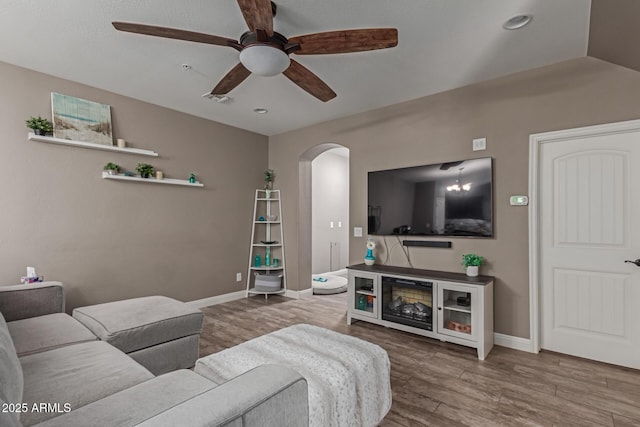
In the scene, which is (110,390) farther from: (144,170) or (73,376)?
(144,170)

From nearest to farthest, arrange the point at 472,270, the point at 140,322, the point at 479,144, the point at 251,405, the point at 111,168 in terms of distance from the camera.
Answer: the point at 251,405, the point at 140,322, the point at 472,270, the point at 479,144, the point at 111,168

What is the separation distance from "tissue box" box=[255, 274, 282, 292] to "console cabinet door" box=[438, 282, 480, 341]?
8.54 ft

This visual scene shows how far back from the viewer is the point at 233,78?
8.08 feet

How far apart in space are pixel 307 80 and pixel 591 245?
9.43ft

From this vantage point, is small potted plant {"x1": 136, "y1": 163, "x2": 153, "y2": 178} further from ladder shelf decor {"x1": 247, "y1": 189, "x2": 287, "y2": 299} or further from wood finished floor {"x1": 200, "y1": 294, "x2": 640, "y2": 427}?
wood finished floor {"x1": 200, "y1": 294, "x2": 640, "y2": 427}

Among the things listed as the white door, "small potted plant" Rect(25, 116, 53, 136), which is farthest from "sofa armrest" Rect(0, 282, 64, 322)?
the white door

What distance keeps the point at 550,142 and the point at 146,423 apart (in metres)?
3.60

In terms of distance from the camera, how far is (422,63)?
285 centimetres

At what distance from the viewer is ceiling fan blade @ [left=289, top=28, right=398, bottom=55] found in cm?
182

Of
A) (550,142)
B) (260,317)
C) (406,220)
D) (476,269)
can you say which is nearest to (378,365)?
(476,269)

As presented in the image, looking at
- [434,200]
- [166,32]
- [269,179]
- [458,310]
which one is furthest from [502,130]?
[269,179]

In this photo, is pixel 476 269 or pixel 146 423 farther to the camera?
pixel 476 269

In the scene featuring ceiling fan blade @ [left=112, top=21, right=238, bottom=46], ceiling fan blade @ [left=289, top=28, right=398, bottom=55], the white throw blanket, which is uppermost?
ceiling fan blade @ [left=112, top=21, right=238, bottom=46]

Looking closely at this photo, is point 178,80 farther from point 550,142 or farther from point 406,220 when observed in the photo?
point 550,142
